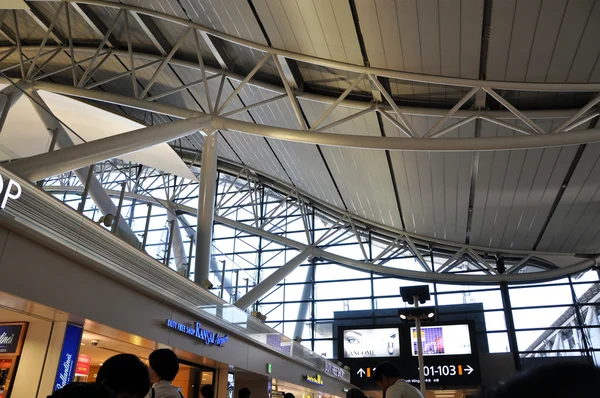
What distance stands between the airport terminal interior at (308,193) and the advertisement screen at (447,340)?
0.27 ft

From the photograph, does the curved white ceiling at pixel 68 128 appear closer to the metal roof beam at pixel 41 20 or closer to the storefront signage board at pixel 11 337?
the storefront signage board at pixel 11 337

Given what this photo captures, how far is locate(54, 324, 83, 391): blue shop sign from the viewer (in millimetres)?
7077

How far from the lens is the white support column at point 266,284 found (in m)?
14.4

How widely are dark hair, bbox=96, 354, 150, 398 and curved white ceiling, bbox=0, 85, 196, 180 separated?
5591 millimetres

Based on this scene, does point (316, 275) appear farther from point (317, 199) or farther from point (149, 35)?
point (149, 35)

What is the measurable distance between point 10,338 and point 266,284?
10.2 metres

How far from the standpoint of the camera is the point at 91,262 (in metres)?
7.11

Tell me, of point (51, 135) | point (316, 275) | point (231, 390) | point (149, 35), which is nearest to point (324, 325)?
point (316, 275)

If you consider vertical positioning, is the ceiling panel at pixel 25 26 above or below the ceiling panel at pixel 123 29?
above

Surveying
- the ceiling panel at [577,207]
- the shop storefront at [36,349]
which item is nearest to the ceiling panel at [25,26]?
the shop storefront at [36,349]

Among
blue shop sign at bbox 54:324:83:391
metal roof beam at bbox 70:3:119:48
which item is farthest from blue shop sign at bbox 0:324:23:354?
metal roof beam at bbox 70:3:119:48

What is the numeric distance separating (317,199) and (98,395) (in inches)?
920

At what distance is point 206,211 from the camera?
12.7m

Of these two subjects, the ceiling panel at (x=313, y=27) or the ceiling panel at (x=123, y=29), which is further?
the ceiling panel at (x=123, y=29)
